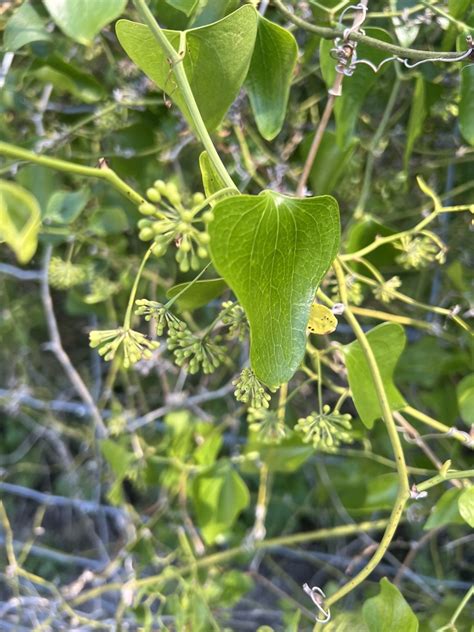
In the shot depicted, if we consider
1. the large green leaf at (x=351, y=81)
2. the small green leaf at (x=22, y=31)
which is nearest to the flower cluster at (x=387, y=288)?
the large green leaf at (x=351, y=81)

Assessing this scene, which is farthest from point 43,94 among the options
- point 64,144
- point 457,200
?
point 457,200

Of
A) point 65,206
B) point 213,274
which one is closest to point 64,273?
point 65,206

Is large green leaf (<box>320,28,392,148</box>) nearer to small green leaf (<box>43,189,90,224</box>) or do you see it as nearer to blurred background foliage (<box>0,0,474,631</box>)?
blurred background foliage (<box>0,0,474,631</box>)

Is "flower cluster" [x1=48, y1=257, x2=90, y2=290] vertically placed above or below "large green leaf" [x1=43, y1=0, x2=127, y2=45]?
below

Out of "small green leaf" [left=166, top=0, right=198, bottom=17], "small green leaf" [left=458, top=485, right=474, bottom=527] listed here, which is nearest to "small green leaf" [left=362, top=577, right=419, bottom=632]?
"small green leaf" [left=458, top=485, right=474, bottom=527]

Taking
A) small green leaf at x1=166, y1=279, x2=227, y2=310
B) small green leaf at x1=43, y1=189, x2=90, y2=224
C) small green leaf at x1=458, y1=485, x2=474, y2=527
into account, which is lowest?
small green leaf at x1=458, y1=485, x2=474, y2=527

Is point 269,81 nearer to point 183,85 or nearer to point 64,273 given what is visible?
point 183,85
